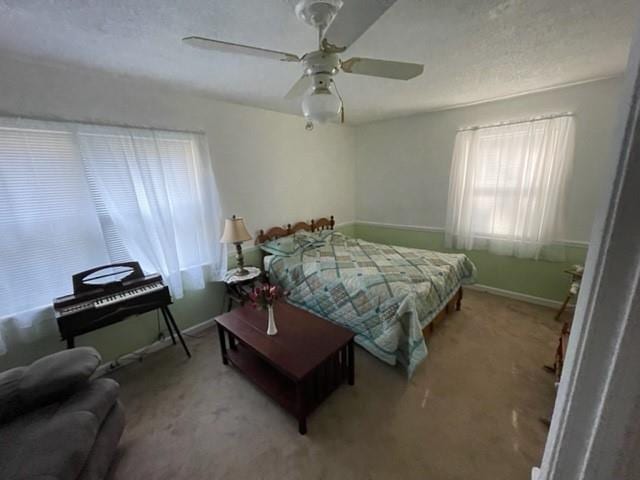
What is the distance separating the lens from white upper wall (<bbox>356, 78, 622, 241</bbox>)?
8.30ft

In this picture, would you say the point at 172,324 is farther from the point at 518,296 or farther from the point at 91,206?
the point at 518,296

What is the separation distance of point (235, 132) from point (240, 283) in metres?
1.67

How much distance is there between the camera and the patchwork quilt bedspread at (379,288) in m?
2.03

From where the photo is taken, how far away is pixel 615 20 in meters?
1.47

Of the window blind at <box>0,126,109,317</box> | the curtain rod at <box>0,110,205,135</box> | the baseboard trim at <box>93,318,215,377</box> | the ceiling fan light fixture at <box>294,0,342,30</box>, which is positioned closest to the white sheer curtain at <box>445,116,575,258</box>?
the ceiling fan light fixture at <box>294,0,342,30</box>

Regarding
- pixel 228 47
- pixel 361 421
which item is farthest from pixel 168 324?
pixel 228 47

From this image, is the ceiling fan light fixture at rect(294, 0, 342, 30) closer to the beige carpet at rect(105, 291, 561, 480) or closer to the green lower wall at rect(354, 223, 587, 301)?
the beige carpet at rect(105, 291, 561, 480)

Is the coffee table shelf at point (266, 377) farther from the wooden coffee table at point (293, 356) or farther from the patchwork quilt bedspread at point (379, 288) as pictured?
the patchwork quilt bedspread at point (379, 288)

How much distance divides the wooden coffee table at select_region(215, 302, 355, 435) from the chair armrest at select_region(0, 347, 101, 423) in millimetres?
875

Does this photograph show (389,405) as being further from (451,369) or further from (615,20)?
(615,20)

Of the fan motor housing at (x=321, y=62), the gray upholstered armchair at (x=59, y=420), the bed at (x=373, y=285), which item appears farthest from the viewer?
the bed at (x=373, y=285)

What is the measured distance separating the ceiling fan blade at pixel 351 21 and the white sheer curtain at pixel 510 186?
8.89ft

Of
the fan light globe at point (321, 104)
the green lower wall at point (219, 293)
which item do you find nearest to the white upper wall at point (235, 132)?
the green lower wall at point (219, 293)

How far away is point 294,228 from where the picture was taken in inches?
143
